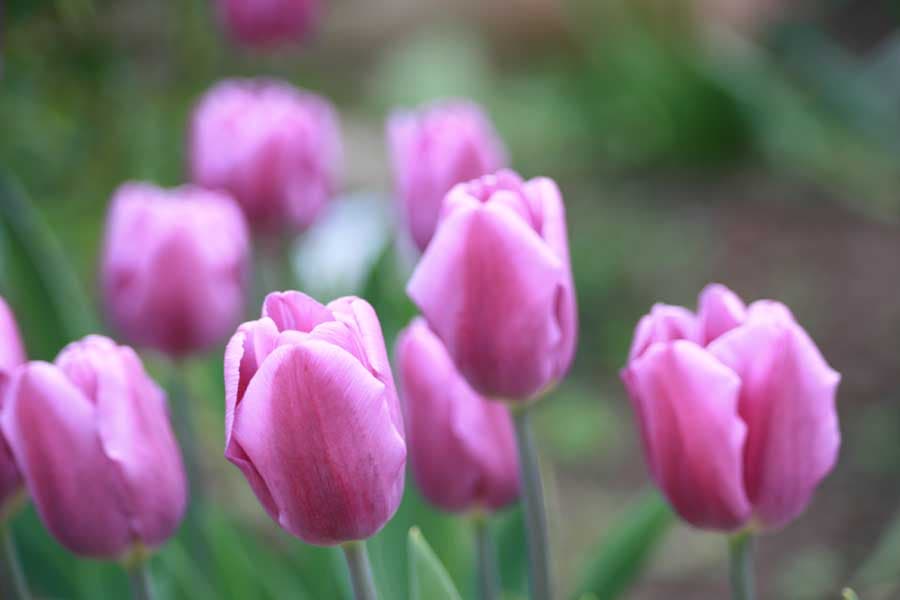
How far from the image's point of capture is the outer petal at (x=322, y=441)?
506 mm

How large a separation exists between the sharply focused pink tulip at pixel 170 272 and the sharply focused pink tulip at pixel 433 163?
6.9 inches

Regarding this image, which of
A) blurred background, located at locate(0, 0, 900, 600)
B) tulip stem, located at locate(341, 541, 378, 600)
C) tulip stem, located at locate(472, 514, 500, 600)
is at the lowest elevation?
blurred background, located at locate(0, 0, 900, 600)

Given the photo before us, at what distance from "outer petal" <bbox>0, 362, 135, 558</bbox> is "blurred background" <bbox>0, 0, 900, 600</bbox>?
0.92 ft

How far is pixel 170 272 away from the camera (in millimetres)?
1038

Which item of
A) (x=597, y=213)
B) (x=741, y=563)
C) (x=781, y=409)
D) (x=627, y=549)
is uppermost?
(x=781, y=409)

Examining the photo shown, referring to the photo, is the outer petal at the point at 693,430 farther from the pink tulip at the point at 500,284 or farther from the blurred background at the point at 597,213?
the blurred background at the point at 597,213

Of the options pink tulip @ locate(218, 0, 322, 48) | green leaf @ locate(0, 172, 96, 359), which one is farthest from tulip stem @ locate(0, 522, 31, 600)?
pink tulip @ locate(218, 0, 322, 48)

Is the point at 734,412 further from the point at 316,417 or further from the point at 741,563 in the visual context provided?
the point at 316,417

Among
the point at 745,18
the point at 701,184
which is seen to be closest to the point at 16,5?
the point at 701,184

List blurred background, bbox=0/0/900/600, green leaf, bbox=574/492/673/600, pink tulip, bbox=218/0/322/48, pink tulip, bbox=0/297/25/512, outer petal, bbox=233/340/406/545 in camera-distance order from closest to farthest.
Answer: outer petal, bbox=233/340/406/545 < pink tulip, bbox=0/297/25/512 < green leaf, bbox=574/492/673/600 < blurred background, bbox=0/0/900/600 < pink tulip, bbox=218/0/322/48

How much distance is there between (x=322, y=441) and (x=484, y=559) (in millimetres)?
301

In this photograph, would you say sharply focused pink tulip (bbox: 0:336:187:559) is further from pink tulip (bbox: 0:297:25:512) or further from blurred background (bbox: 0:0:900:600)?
blurred background (bbox: 0:0:900:600)

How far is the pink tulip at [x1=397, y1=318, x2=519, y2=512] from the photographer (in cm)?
75

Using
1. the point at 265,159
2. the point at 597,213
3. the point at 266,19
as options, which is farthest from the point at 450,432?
the point at 597,213
